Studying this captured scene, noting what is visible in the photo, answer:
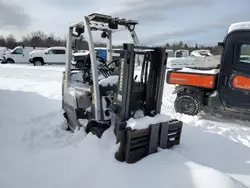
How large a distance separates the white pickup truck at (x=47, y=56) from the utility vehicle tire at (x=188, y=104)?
17.5 meters

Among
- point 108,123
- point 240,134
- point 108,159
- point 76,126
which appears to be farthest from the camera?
point 240,134

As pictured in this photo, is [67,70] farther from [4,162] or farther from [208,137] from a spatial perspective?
[208,137]

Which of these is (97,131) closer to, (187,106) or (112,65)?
(112,65)

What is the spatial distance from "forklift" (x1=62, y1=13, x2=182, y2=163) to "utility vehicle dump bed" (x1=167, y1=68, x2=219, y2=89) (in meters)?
2.33

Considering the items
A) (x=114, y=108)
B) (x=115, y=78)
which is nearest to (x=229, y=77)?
(x=115, y=78)

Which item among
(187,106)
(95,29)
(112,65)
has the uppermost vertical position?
(95,29)

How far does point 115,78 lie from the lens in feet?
13.3

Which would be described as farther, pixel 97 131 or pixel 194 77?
pixel 194 77

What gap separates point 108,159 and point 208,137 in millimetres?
2237

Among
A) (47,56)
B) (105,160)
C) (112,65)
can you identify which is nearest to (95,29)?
(112,65)

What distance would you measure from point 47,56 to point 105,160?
20.2 m

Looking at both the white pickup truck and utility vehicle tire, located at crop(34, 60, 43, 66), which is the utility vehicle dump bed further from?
utility vehicle tire, located at crop(34, 60, 43, 66)

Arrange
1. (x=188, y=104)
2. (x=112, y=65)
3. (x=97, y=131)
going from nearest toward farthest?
1. (x=97, y=131)
2. (x=112, y=65)
3. (x=188, y=104)

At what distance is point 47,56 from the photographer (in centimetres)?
2167
